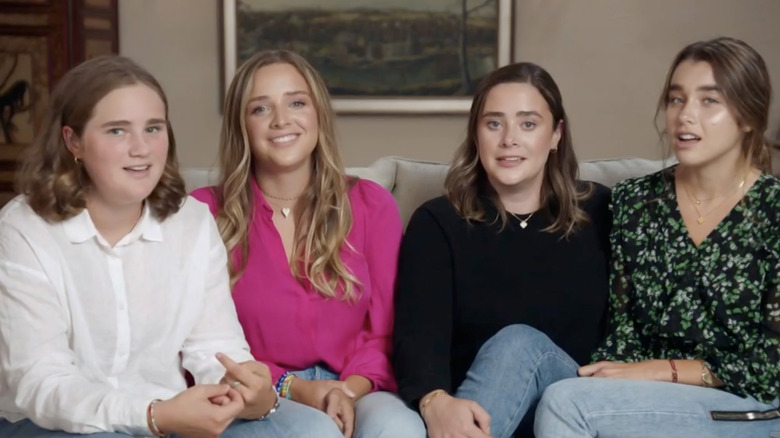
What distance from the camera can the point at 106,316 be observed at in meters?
1.83

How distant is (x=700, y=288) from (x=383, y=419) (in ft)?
2.31

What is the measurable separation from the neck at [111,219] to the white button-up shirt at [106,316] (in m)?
0.03

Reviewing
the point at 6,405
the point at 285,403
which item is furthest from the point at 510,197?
the point at 6,405

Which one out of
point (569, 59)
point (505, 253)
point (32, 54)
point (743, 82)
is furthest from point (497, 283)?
point (32, 54)

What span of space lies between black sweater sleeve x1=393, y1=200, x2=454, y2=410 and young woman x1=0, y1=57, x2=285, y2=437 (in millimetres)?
344

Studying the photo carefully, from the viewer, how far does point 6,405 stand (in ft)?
5.80

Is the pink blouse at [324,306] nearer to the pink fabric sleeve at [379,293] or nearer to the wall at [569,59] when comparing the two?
the pink fabric sleeve at [379,293]

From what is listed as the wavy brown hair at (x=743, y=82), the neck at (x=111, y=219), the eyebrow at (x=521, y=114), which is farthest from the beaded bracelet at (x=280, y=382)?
the wavy brown hair at (x=743, y=82)

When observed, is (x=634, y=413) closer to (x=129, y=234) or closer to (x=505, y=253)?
(x=505, y=253)

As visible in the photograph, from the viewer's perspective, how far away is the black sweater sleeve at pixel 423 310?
6.78ft

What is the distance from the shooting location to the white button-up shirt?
1.67 m

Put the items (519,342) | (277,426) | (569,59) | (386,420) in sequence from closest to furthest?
(277,426), (386,420), (519,342), (569,59)

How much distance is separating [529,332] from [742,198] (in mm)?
524

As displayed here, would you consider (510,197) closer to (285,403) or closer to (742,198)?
(742,198)
